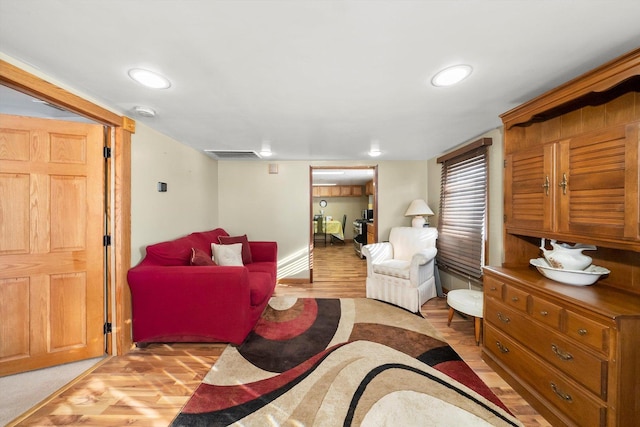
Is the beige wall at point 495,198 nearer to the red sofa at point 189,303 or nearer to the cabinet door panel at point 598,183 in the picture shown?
the cabinet door panel at point 598,183

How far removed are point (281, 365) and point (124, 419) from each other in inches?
39.7

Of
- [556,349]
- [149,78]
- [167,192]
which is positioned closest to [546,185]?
[556,349]

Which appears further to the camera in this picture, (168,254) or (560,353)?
(168,254)

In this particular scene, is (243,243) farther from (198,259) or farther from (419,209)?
(419,209)

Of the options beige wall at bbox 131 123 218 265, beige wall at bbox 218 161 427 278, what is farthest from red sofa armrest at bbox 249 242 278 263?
beige wall at bbox 131 123 218 265

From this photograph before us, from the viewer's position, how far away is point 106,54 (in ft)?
4.21

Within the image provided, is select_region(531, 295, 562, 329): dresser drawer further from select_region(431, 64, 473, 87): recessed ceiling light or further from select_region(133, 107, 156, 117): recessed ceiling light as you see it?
select_region(133, 107, 156, 117): recessed ceiling light

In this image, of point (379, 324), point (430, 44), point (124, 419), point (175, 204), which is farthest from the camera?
point (175, 204)

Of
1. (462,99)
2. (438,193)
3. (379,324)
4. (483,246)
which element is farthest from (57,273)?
(438,193)

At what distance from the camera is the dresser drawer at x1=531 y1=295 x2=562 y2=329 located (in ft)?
4.53

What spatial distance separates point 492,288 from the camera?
1886mm

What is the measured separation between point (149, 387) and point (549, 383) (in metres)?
2.68

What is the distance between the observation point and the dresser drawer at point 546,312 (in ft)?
4.53

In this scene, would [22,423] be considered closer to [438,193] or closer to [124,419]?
[124,419]
